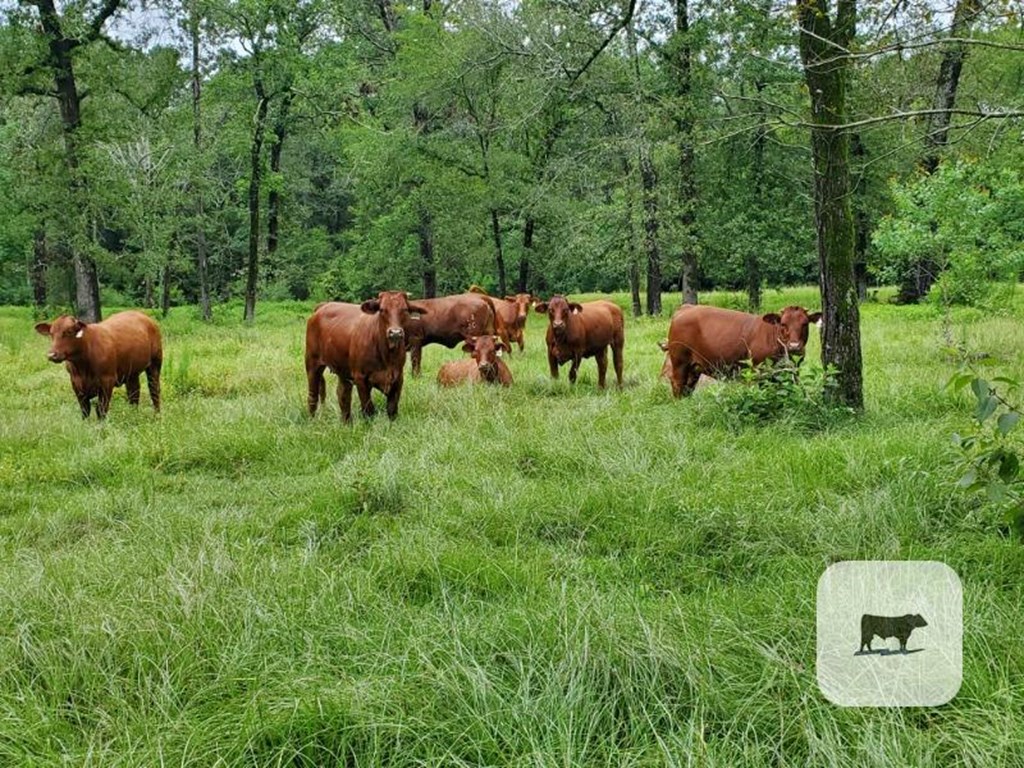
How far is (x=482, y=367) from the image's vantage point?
9602 mm

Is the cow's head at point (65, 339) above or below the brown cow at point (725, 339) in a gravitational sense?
above

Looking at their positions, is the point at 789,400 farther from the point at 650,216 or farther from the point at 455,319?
the point at 650,216

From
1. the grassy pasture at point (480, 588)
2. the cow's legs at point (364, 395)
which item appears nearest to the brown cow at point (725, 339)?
the grassy pasture at point (480, 588)

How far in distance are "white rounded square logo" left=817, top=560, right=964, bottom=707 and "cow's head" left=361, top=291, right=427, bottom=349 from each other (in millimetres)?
5316

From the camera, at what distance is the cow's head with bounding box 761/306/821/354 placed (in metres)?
7.73

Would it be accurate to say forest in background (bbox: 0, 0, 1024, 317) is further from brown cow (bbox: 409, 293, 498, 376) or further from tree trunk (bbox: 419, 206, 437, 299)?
brown cow (bbox: 409, 293, 498, 376)

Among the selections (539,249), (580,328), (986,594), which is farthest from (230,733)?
(539,249)

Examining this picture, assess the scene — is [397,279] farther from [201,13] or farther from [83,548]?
[83,548]

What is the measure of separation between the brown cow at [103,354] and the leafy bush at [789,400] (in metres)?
6.39

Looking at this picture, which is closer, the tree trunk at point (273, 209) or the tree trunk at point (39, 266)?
the tree trunk at point (273, 209)

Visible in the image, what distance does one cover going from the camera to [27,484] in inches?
219

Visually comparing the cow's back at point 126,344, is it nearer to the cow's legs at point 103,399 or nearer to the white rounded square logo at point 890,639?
the cow's legs at point 103,399

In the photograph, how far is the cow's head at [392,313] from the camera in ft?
24.8

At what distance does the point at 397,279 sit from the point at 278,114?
6.40 meters
